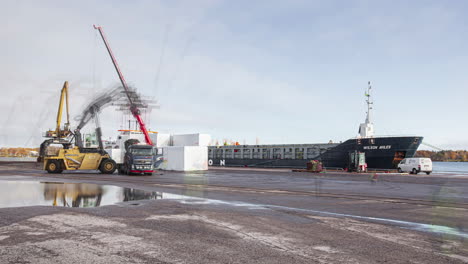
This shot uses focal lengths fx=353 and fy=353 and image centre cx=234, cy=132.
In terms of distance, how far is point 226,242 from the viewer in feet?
21.8

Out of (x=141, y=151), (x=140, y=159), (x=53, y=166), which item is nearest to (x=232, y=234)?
(x=140, y=159)

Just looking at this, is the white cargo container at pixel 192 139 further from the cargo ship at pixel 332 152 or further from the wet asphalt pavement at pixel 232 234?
the wet asphalt pavement at pixel 232 234

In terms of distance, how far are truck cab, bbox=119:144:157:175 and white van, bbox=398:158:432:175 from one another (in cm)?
2706

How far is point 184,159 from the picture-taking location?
41.9 meters

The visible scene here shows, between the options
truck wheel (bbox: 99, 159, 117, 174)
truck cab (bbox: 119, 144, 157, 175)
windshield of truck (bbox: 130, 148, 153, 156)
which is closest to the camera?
truck cab (bbox: 119, 144, 157, 175)

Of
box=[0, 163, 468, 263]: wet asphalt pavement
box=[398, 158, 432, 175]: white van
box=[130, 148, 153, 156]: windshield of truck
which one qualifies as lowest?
box=[0, 163, 468, 263]: wet asphalt pavement

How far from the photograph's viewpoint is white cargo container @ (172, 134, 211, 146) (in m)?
59.8

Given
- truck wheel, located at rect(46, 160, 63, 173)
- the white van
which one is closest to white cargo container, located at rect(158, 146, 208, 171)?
truck wheel, located at rect(46, 160, 63, 173)

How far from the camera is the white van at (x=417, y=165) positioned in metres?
37.4

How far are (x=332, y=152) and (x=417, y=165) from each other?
12.2m

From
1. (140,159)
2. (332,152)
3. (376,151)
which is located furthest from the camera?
(332,152)

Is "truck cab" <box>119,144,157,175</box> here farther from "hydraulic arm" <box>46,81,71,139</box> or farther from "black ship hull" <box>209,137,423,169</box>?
"black ship hull" <box>209,137,423,169</box>

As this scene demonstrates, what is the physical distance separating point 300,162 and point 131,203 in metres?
43.6

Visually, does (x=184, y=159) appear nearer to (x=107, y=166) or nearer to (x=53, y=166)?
(x=107, y=166)
